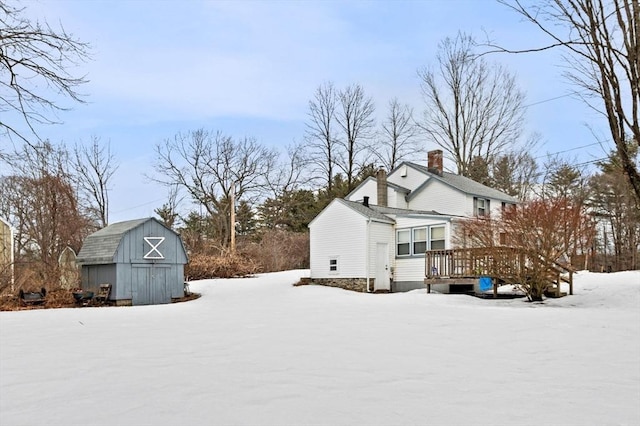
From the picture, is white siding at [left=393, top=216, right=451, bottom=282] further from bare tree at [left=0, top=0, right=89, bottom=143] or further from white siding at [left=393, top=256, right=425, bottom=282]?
bare tree at [left=0, top=0, right=89, bottom=143]

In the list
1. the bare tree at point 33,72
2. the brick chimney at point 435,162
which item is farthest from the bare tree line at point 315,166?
the bare tree at point 33,72

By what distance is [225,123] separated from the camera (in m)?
38.3

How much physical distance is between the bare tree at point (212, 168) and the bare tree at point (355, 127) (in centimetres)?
613

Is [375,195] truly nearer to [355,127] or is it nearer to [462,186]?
[462,186]

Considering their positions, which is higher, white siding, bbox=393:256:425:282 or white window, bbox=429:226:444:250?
white window, bbox=429:226:444:250

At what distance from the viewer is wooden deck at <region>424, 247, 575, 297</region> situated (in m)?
14.3

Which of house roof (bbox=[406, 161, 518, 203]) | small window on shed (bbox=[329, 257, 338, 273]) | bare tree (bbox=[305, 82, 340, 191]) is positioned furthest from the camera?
bare tree (bbox=[305, 82, 340, 191])

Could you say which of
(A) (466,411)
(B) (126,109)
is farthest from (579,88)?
(B) (126,109)

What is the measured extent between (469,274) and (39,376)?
1376cm

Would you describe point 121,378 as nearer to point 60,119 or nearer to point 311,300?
point 60,119

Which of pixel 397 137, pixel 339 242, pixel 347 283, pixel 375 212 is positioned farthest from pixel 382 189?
pixel 397 137

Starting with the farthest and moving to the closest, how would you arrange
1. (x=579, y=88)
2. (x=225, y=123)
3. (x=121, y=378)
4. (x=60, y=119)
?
(x=225, y=123) → (x=579, y=88) → (x=60, y=119) → (x=121, y=378)

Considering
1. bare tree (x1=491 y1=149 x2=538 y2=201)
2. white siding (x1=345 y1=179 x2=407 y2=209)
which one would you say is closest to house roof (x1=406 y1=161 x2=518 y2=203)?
white siding (x1=345 y1=179 x2=407 y2=209)

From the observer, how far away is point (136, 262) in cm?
1630
